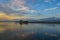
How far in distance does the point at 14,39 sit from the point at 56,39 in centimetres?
542

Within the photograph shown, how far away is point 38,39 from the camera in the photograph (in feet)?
47.4

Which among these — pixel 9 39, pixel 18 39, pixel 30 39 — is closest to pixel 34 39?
pixel 30 39

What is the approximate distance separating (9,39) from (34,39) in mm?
3174

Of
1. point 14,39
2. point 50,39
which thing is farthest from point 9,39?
point 50,39

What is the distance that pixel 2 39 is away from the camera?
13.8 meters

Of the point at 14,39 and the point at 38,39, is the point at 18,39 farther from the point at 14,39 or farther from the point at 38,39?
the point at 38,39

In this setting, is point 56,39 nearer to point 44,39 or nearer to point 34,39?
point 44,39

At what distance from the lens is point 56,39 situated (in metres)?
14.4

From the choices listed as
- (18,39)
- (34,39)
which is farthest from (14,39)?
(34,39)

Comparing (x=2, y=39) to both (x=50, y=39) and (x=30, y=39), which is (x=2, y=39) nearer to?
(x=30, y=39)

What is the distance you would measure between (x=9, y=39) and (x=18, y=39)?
1132 mm

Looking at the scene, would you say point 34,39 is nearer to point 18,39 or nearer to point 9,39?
point 18,39

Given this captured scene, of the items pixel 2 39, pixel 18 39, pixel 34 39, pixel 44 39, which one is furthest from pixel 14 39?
pixel 44 39

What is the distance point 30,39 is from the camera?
47.4 feet
